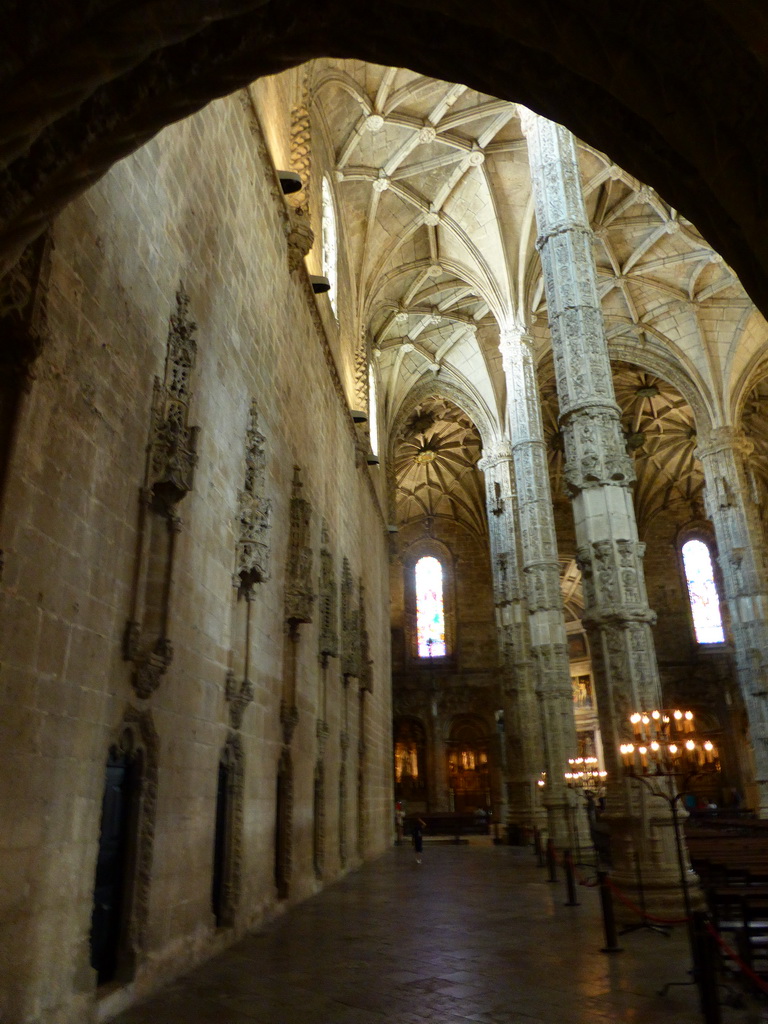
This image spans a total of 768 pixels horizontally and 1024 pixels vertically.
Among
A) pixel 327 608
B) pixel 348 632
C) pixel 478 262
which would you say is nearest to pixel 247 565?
pixel 327 608

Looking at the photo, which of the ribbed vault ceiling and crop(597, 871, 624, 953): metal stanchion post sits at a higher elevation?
the ribbed vault ceiling

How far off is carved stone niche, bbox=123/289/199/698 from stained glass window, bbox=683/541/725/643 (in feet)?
118

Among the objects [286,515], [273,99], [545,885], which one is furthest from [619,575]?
[273,99]

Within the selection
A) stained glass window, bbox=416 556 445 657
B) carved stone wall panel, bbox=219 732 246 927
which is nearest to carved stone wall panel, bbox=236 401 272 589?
carved stone wall panel, bbox=219 732 246 927

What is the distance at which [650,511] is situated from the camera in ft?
133

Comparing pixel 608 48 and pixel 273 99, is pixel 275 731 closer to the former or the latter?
pixel 608 48

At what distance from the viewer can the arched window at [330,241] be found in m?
18.8

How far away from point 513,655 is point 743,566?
8.00 m

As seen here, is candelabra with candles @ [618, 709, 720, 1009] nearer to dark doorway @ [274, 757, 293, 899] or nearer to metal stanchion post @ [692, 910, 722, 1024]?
metal stanchion post @ [692, 910, 722, 1024]

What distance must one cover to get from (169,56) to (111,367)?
299 centimetres

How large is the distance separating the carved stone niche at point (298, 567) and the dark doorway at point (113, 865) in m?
5.29

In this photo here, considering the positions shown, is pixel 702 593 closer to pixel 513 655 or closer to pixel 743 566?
pixel 743 566

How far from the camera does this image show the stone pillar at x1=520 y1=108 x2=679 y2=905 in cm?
967

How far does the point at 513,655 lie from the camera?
25781mm
